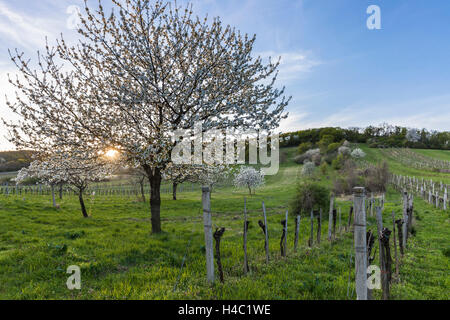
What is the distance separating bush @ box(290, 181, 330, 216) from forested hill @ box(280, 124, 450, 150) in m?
68.4

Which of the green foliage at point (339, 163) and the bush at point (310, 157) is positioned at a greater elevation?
the bush at point (310, 157)

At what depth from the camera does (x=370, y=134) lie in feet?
365

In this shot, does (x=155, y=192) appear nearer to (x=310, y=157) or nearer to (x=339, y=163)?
(x=339, y=163)

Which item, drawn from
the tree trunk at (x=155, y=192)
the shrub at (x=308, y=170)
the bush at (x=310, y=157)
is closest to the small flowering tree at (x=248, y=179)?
the shrub at (x=308, y=170)

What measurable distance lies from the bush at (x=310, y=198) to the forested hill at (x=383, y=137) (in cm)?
6843

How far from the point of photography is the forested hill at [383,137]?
93125 mm

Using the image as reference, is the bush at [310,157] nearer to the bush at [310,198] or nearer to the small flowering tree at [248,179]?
the small flowering tree at [248,179]

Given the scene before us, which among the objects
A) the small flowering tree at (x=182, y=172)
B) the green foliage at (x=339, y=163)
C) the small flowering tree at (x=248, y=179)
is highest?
the small flowering tree at (x=182, y=172)

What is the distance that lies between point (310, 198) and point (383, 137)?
112m

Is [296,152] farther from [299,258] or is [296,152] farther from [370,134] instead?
[299,258]

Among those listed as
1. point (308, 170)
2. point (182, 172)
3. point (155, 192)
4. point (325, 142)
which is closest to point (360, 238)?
point (182, 172)

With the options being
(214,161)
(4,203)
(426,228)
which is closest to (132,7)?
Result: (214,161)
